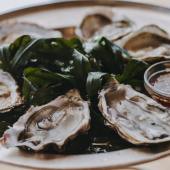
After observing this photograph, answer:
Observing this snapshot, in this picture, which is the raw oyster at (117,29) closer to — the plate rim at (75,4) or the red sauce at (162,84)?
the plate rim at (75,4)

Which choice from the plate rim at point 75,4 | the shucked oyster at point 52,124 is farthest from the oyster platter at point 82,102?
the plate rim at point 75,4

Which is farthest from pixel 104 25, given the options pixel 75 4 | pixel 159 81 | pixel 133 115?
pixel 133 115

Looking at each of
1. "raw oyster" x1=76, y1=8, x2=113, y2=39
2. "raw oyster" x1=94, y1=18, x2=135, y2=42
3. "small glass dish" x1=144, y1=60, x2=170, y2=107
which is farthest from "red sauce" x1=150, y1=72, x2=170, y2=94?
"raw oyster" x1=76, y1=8, x2=113, y2=39

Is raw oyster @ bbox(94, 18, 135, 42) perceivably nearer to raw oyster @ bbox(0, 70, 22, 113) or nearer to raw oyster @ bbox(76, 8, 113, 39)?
raw oyster @ bbox(76, 8, 113, 39)

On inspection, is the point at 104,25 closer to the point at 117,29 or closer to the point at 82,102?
the point at 117,29

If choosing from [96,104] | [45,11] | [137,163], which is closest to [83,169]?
[137,163]
